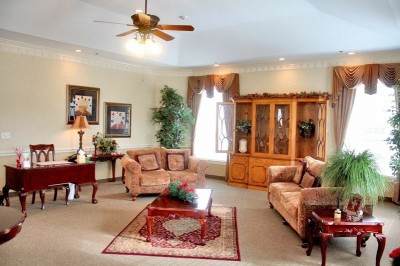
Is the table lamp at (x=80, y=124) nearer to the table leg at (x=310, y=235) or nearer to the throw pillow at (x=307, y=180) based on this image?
the throw pillow at (x=307, y=180)

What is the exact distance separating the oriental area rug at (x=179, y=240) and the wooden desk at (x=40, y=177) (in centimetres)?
141

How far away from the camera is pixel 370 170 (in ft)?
11.8

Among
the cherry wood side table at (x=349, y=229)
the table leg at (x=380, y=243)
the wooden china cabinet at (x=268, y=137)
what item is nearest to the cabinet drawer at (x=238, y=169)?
the wooden china cabinet at (x=268, y=137)

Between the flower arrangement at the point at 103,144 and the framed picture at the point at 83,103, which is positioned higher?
the framed picture at the point at 83,103

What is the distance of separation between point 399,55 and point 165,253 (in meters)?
5.90

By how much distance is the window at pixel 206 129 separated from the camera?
887cm

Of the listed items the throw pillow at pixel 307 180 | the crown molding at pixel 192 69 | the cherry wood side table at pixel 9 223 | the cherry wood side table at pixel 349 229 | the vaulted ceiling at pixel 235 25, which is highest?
the vaulted ceiling at pixel 235 25

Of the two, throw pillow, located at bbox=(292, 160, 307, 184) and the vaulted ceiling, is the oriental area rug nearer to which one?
throw pillow, located at bbox=(292, 160, 307, 184)

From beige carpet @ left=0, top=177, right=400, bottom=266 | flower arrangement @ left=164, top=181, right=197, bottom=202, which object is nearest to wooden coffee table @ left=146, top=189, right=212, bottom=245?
flower arrangement @ left=164, top=181, right=197, bottom=202

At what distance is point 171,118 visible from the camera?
8242mm

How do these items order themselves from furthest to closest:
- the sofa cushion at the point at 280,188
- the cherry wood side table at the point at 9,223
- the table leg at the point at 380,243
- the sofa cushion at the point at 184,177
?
the sofa cushion at the point at 184,177
the sofa cushion at the point at 280,188
the table leg at the point at 380,243
the cherry wood side table at the point at 9,223

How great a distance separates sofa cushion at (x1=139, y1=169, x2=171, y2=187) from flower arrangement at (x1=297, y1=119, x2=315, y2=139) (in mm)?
3150

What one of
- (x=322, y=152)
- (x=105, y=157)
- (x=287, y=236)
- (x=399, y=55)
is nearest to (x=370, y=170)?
(x=287, y=236)

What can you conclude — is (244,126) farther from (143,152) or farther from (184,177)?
(143,152)
